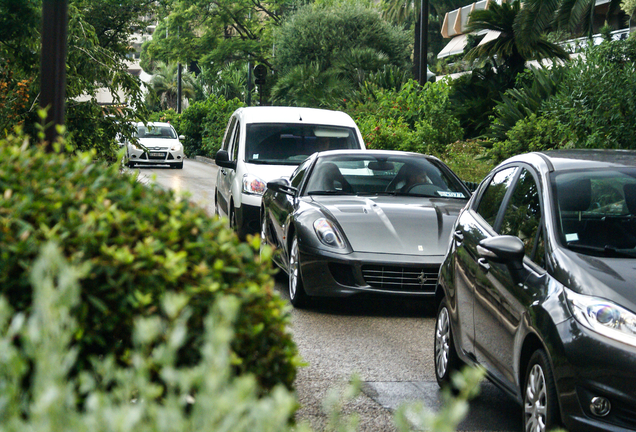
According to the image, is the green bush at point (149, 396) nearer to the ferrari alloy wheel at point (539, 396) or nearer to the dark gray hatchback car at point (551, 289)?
the dark gray hatchback car at point (551, 289)

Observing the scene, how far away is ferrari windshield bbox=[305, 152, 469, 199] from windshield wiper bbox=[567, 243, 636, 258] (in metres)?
4.46

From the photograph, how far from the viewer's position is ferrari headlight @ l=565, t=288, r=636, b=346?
3.83 metres

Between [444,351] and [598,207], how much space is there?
134cm

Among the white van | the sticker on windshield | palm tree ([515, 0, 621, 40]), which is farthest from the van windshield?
palm tree ([515, 0, 621, 40])

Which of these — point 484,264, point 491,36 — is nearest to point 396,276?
point 484,264

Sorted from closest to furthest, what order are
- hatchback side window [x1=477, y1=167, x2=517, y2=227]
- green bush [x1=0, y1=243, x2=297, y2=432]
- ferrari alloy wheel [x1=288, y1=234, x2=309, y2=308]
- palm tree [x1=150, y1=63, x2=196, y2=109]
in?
green bush [x1=0, y1=243, x2=297, y2=432], hatchback side window [x1=477, y1=167, x2=517, y2=227], ferrari alloy wheel [x1=288, y1=234, x2=309, y2=308], palm tree [x1=150, y1=63, x2=196, y2=109]

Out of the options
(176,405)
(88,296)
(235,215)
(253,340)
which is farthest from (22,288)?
(235,215)

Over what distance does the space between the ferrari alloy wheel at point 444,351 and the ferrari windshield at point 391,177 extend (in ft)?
10.9

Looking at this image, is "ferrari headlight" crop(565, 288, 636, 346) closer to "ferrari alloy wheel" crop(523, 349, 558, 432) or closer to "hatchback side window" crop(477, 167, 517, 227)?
"ferrari alloy wheel" crop(523, 349, 558, 432)

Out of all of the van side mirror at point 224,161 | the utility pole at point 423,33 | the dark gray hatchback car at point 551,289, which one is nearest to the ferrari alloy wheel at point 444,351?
the dark gray hatchback car at point 551,289

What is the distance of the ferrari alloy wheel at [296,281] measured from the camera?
812 centimetres

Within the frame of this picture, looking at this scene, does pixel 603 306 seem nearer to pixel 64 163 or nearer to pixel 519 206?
pixel 519 206

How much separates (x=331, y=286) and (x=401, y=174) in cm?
205

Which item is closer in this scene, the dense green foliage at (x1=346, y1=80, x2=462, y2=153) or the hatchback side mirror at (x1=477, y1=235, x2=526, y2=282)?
the hatchback side mirror at (x1=477, y1=235, x2=526, y2=282)
